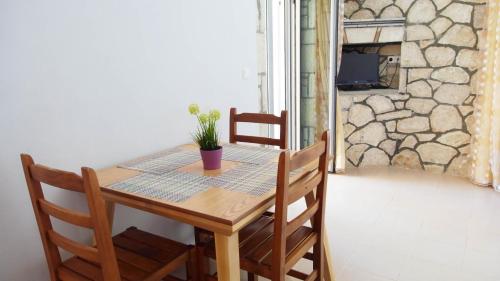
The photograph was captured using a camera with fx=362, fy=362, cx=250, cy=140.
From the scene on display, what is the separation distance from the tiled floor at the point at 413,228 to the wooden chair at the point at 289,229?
0.63 metres

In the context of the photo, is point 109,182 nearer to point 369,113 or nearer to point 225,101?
point 225,101

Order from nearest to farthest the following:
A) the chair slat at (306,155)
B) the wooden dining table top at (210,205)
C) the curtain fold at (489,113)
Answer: the wooden dining table top at (210,205)
the chair slat at (306,155)
the curtain fold at (489,113)

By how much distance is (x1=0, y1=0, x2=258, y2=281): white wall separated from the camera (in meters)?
1.42

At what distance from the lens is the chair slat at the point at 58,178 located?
1.08 meters

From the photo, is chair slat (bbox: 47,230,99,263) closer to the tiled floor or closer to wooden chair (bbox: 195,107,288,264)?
wooden chair (bbox: 195,107,288,264)

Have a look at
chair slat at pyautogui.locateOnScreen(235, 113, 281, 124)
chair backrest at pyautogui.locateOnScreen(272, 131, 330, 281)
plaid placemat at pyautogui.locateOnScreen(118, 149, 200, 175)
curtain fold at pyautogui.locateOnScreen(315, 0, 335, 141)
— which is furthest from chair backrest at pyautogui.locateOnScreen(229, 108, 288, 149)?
curtain fold at pyautogui.locateOnScreen(315, 0, 335, 141)

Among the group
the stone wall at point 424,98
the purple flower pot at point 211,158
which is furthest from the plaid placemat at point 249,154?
the stone wall at point 424,98

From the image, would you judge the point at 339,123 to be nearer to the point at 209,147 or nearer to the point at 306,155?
the point at 209,147

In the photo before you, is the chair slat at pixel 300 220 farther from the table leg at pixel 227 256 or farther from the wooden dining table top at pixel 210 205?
the table leg at pixel 227 256

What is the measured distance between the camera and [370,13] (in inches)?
150

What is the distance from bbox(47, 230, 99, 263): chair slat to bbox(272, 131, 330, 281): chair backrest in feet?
2.02

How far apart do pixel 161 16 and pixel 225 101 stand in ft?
2.58

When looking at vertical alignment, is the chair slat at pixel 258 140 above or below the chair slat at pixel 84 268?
above

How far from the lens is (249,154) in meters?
1.92
